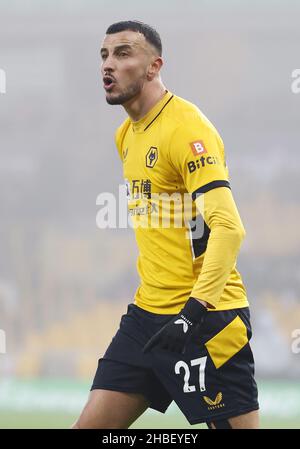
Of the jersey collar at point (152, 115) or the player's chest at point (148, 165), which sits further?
the jersey collar at point (152, 115)

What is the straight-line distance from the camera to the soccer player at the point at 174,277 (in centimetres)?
379

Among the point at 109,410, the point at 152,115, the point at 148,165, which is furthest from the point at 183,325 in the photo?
the point at 152,115

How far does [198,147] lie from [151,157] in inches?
11.3

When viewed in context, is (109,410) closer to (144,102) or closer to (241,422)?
(241,422)

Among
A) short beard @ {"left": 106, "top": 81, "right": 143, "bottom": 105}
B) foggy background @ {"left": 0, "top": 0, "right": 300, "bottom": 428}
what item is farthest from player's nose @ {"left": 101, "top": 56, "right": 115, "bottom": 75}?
foggy background @ {"left": 0, "top": 0, "right": 300, "bottom": 428}

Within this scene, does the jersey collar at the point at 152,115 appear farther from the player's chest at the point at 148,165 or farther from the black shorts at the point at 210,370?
the black shorts at the point at 210,370

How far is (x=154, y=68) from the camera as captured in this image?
4.31 meters

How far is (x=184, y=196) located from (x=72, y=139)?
619 cm

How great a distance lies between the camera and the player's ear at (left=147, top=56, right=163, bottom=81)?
429cm

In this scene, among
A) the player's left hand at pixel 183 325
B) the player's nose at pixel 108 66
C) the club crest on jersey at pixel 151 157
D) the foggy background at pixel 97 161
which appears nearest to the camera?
the player's left hand at pixel 183 325

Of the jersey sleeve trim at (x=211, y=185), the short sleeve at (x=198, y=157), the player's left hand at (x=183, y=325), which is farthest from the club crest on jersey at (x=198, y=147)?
the player's left hand at (x=183, y=325)

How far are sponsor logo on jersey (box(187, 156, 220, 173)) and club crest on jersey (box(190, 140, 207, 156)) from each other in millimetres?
29

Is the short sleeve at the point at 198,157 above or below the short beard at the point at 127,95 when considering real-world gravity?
below

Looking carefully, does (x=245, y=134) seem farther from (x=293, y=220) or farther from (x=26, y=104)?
(x=26, y=104)
